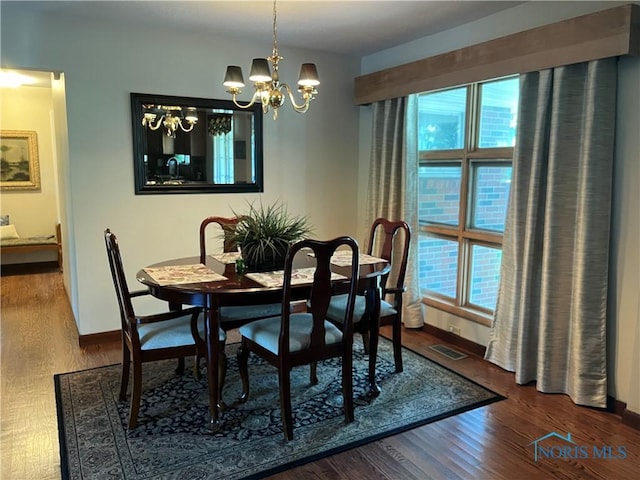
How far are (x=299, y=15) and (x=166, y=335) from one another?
91.2 inches

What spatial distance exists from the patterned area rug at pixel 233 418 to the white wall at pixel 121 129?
3.13 feet

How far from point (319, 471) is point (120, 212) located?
8.35ft

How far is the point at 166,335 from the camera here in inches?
101

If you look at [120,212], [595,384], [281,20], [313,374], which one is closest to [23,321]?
[120,212]

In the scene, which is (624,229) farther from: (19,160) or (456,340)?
(19,160)

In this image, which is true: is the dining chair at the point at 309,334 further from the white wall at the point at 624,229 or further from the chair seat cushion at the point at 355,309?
the white wall at the point at 624,229

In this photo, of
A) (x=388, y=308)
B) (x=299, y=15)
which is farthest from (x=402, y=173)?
(x=299, y=15)

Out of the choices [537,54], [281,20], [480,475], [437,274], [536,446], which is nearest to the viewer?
[480,475]

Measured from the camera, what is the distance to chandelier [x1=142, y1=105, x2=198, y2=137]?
3.77 metres

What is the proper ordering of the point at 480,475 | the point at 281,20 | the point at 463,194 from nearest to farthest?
the point at 480,475 < the point at 281,20 < the point at 463,194

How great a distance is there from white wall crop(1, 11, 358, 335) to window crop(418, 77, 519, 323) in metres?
1.21

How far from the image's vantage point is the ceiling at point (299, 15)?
10.3 ft

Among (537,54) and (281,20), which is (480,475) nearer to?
(537,54)

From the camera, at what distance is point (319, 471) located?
220cm
